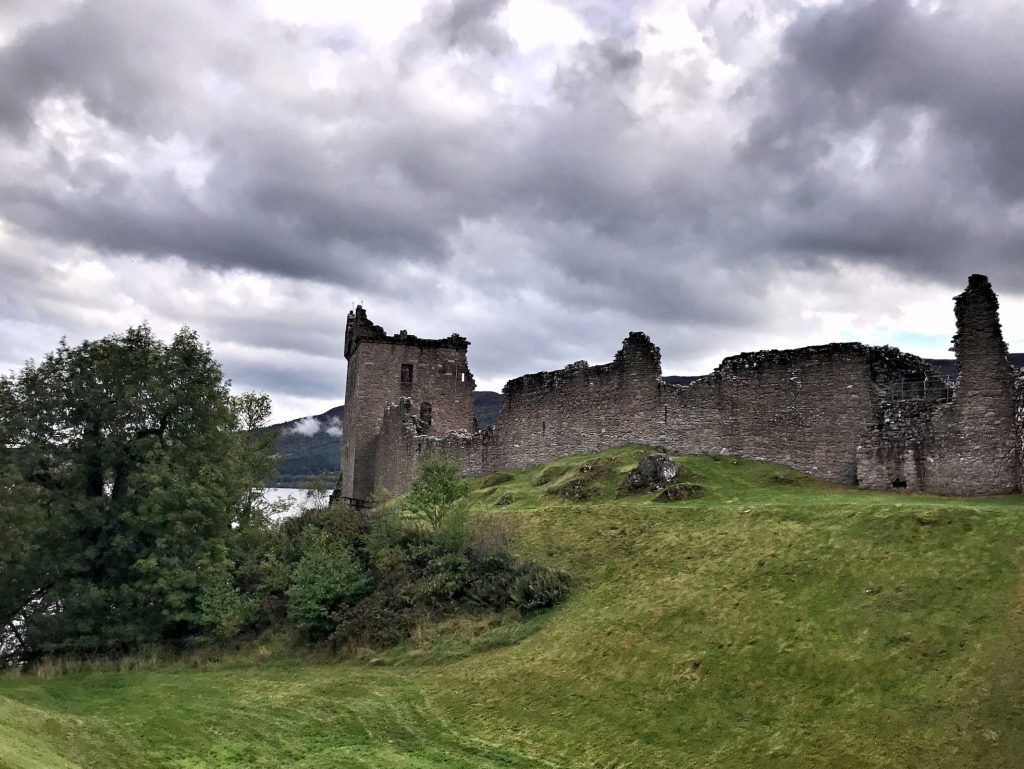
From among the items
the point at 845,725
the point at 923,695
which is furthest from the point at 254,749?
the point at 923,695

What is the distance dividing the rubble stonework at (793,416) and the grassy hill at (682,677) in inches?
78.4

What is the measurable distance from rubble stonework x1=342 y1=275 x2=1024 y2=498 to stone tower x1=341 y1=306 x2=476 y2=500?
101 centimetres

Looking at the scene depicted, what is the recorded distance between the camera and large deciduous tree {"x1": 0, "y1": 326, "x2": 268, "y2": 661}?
997 inches

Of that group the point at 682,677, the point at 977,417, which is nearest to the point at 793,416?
the point at 977,417

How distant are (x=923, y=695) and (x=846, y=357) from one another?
16.3 m

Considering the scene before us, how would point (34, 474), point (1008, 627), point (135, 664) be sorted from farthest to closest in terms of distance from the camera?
point (34, 474) → point (135, 664) → point (1008, 627)

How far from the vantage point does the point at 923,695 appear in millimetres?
14258

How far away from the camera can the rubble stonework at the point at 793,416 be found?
24566 millimetres

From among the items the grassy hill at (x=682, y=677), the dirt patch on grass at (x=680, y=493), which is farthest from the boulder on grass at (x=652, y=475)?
the grassy hill at (x=682, y=677)

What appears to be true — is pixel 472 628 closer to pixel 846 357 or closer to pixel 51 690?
pixel 51 690

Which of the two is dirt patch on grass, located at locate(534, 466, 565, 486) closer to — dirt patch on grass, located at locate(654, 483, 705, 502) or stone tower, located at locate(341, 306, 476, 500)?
dirt patch on grass, located at locate(654, 483, 705, 502)

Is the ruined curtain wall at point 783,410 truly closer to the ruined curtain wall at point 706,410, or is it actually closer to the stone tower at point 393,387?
the ruined curtain wall at point 706,410

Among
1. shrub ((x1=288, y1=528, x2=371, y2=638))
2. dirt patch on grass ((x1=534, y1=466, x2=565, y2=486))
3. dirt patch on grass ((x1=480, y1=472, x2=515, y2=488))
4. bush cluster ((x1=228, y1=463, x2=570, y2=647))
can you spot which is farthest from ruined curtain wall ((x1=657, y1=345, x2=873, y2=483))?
shrub ((x1=288, y1=528, x2=371, y2=638))

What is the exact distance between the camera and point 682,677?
17047mm
